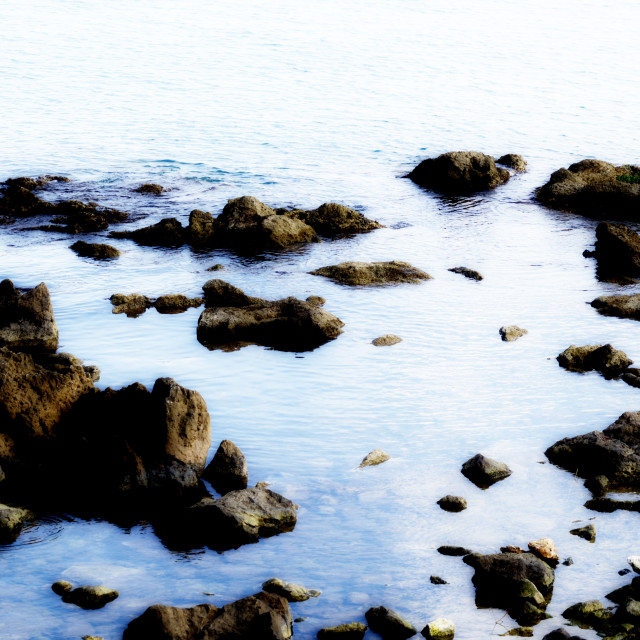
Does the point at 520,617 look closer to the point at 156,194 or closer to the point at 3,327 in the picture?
the point at 3,327

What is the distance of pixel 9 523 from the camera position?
1120 cm

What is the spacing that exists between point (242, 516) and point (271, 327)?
652cm

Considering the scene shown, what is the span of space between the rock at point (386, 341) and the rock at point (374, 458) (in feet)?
13.3

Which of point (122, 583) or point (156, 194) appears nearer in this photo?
point (122, 583)

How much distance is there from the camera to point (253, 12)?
214 ft

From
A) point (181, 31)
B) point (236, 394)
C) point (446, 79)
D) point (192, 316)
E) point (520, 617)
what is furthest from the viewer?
point (181, 31)

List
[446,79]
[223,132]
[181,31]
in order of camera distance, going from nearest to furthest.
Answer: [223,132]
[446,79]
[181,31]

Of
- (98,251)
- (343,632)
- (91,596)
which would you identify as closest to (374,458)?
(343,632)

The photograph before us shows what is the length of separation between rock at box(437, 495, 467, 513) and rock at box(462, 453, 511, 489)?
0.63m

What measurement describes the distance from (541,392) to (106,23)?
170 ft

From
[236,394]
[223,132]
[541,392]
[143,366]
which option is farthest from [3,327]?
[223,132]

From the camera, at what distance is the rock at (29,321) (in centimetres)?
1619

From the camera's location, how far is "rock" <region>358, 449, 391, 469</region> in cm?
1314

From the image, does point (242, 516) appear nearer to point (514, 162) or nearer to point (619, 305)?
point (619, 305)
